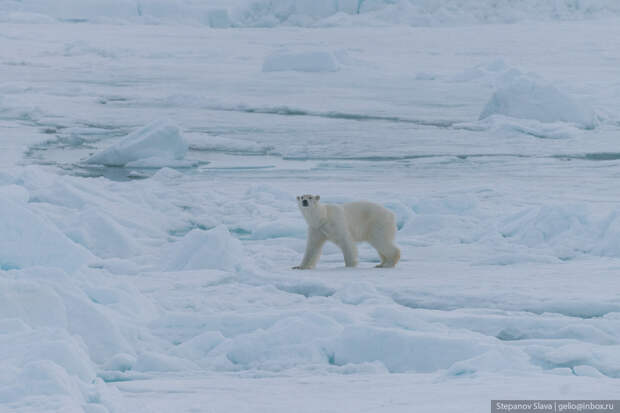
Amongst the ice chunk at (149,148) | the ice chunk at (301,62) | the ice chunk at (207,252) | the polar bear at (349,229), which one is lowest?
the ice chunk at (207,252)

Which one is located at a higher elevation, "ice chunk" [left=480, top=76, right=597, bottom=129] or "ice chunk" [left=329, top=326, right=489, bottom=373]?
"ice chunk" [left=480, top=76, right=597, bottom=129]

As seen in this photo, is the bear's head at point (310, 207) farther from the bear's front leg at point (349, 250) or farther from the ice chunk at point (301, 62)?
the ice chunk at point (301, 62)

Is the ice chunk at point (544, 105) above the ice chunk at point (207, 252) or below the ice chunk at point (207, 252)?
above

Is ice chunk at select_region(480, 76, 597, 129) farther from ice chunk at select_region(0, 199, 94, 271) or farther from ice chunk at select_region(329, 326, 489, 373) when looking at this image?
ice chunk at select_region(329, 326, 489, 373)

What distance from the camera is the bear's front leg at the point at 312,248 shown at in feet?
16.2

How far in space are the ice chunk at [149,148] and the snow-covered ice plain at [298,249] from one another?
26 millimetres

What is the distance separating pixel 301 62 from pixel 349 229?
1649cm

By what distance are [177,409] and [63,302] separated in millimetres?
990

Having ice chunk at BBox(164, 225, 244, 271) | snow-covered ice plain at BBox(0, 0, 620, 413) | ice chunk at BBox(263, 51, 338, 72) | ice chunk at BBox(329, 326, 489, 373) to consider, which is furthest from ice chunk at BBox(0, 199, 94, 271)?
ice chunk at BBox(263, 51, 338, 72)

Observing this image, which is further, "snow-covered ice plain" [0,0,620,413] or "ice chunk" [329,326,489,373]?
"ice chunk" [329,326,489,373]

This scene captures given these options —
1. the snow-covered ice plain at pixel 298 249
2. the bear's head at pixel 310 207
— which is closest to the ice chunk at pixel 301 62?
the snow-covered ice plain at pixel 298 249

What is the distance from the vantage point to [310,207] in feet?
15.8

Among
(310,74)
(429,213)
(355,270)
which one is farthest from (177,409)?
(310,74)

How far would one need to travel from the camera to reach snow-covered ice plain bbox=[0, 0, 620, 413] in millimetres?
2721
